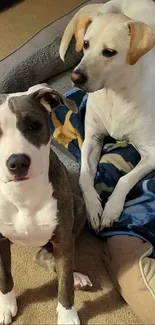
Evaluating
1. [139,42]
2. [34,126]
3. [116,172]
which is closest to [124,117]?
[116,172]

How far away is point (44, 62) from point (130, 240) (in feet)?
3.02

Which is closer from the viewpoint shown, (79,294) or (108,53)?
(79,294)

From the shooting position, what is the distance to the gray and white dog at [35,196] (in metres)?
1.36

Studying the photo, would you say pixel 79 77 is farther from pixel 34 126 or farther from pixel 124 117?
pixel 34 126

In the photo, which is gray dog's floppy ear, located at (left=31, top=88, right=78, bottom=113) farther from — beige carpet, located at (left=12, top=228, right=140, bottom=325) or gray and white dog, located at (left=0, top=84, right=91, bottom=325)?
beige carpet, located at (left=12, top=228, right=140, bottom=325)

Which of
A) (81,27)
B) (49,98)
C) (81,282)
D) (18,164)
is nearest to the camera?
(18,164)

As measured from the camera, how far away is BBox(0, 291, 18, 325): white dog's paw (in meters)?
1.71

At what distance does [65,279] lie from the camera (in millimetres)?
1644

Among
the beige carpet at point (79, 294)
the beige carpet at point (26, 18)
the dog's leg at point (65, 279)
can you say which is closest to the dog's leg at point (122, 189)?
the beige carpet at point (79, 294)

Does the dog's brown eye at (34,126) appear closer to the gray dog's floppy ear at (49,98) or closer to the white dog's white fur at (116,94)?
the gray dog's floppy ear at (49,98)

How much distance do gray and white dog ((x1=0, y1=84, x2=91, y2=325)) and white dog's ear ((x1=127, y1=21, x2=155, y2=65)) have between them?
42 centimetres

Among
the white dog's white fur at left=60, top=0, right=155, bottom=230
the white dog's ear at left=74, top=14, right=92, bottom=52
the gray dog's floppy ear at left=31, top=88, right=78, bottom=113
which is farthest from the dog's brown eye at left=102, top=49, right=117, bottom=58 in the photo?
the gray dog's floppy ear at left=31, top=88, right=78, bottom=113

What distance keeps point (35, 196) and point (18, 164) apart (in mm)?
215

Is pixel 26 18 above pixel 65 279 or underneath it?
underneath
